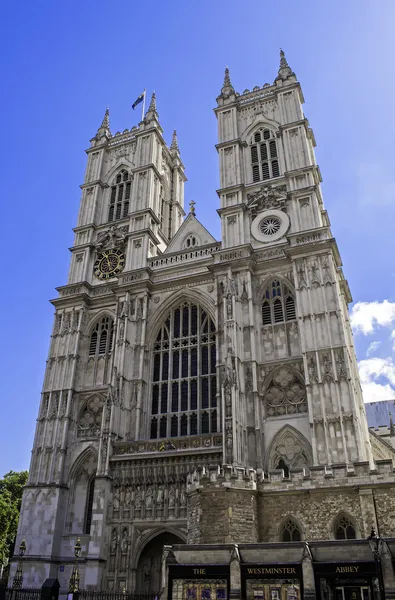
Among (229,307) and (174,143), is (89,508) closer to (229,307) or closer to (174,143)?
(229,307)

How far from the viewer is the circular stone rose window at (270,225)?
31.4m

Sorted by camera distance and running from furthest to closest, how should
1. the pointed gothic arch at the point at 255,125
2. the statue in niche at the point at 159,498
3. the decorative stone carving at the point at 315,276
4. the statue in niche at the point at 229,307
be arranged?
the pointed gothic arch at the point at 255,125 < the decorative stone carving at the point at 315,276 < the statue in niche at the point at 229,307 < the statue in niche at the point at 159,498

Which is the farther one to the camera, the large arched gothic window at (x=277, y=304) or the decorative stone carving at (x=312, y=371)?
the large arched gothic window at (x=277, y=304)

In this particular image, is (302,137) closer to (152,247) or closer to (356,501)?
(152,247)

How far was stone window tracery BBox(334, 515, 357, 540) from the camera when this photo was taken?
1794 centimetres

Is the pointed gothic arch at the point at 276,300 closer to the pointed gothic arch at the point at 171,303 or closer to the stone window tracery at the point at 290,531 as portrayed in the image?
the pointed gothic arch at the point at 171,303

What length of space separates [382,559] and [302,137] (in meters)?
27.3

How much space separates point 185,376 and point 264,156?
53.3 ft

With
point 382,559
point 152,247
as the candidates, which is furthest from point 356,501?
point 152,247

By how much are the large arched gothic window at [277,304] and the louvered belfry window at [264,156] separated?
27.8 ft

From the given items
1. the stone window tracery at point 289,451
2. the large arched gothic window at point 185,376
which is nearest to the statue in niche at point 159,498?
the large arched gothic window at point 185,376

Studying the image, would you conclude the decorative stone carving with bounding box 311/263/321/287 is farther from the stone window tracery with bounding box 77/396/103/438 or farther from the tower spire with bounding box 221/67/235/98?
the tower spire with bounding box 221/67/235/98

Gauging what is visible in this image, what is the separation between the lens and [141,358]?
3000 centimetres

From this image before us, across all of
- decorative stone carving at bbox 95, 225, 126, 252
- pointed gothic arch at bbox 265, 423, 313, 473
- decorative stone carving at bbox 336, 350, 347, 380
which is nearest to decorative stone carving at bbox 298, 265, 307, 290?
decorative stone carving at bbox 336, 350, 347, 380
